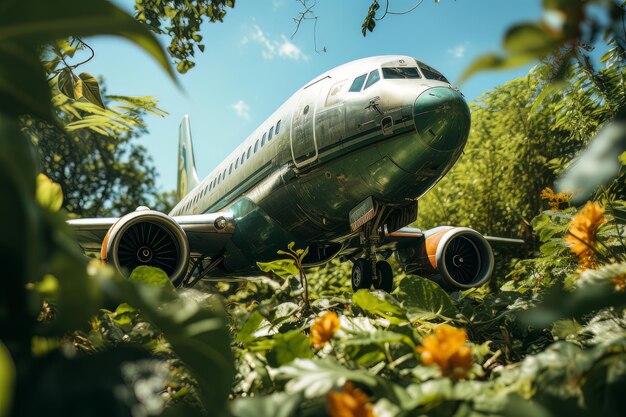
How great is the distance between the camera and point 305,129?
6297 millimetres

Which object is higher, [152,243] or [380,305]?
[152,243]

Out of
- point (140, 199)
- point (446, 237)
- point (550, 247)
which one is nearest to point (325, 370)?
point (550, 247)

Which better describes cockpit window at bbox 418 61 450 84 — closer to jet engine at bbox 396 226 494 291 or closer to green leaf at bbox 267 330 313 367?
jet engine at bbox 396 226 494 291

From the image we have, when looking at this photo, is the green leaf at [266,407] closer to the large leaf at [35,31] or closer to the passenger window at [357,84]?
the large leaf at [35,31]

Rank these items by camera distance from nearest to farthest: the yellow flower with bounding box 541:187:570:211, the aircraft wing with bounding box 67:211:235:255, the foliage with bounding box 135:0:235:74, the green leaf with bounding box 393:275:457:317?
the green leaf with bounding box 393:275:457:317 < the yellow flower with bounding box 541:187:570:211 < the foliage with bounding box 135:0:235:74 < the aircraft wing with bounding box 67:211:235:255

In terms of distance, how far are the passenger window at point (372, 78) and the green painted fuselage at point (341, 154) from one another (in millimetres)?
13

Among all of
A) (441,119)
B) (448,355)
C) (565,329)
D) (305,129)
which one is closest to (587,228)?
(565,329)

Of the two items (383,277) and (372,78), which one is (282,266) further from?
(383,277)

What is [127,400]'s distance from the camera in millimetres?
476

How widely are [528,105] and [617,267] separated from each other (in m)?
11.2

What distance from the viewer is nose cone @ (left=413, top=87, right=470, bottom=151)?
4945mm

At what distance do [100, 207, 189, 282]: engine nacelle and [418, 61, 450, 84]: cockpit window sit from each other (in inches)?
130

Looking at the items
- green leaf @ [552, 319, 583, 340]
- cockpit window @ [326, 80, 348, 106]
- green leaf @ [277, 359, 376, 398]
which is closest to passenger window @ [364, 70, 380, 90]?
cockpit window @ [326, 80, 348, 106]

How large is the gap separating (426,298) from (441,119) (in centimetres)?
380
